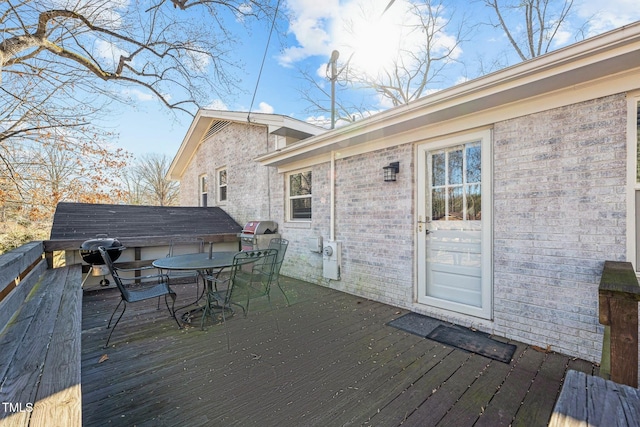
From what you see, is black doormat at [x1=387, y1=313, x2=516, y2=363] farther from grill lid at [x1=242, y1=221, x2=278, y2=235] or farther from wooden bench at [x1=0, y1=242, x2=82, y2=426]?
grill lid at [x1=242, y1=221, x2=278, y2=235]

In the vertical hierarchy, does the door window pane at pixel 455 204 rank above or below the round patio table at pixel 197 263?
above

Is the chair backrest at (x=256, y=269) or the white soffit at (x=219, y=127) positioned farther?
the white soffit at (x=219, y=127)

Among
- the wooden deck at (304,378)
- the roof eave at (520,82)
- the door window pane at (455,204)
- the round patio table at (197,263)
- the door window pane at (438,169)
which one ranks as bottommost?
the wooden deck at (304,378)

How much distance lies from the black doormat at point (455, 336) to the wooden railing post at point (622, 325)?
1.04 meters

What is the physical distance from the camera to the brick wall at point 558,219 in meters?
2.53

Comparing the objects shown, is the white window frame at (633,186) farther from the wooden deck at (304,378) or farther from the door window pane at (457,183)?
the door window pane at (457,183)

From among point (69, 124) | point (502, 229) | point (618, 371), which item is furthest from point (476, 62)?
point (69, 124)

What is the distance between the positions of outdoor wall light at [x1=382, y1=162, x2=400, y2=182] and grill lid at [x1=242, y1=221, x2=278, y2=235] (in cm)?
323

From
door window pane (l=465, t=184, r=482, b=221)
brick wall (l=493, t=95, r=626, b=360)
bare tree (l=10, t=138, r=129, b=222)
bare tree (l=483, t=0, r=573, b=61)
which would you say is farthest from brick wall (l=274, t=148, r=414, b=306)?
bare tree (l=483, t=0, r=573, b=61)

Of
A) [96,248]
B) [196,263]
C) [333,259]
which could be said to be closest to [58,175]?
[96,248]

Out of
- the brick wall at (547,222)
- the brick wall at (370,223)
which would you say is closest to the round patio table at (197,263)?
the brick wall at (370,223)

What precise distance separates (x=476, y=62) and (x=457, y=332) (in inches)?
438

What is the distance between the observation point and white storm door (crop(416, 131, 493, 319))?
3.34 m

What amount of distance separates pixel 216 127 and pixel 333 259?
21.7 ft
